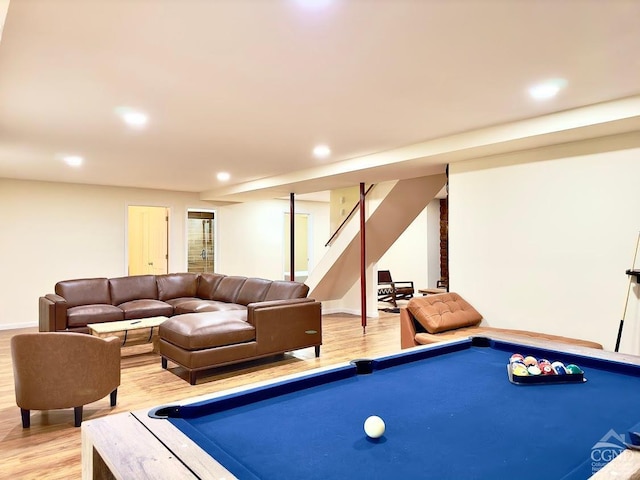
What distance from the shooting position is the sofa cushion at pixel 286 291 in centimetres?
526

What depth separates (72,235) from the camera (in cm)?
762

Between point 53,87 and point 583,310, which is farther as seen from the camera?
point 583,310

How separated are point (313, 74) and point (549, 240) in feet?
9.42

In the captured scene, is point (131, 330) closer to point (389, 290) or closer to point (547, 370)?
point (547, 370)

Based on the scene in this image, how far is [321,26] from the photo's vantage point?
2.14 metres

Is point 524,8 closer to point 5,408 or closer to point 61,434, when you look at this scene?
point 61,434

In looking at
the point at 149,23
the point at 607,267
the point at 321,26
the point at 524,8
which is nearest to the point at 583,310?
the point at 607,267

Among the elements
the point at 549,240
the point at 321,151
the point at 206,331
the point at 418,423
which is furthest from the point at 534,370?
the point at 321,151

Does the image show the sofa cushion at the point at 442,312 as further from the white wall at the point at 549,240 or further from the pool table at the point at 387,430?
the pool table at the point at 387,430

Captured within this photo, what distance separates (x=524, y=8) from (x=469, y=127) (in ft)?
7.02

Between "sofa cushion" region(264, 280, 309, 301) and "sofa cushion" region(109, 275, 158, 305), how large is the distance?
215cm

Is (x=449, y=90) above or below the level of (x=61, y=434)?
above

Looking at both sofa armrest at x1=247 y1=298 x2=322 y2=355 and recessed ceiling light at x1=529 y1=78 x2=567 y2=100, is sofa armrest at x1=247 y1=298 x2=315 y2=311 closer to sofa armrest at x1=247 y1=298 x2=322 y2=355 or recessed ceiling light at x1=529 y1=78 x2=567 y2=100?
sofa armrest at x1=247 y1=298 x2=322 y2=355

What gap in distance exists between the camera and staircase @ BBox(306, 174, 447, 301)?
670cm
